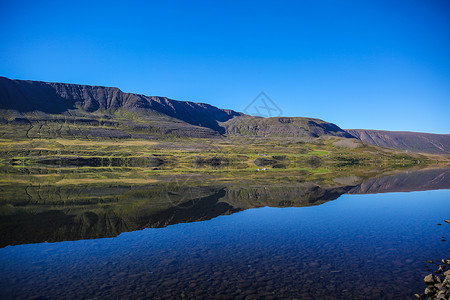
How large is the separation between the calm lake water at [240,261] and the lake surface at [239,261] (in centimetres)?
5

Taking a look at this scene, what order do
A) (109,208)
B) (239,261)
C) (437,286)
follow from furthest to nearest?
(109,208), (239,261), (437,286)

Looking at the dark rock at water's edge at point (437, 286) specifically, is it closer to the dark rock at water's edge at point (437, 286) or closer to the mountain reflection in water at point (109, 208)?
the dark rock at water's edge at point (437, 286)

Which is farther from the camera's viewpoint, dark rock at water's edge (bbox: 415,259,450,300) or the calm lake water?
the calm lake water

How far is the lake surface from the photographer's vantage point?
43.7ft

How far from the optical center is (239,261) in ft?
56.0

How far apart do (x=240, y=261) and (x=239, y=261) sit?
0.06 metres

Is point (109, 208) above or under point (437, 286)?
under

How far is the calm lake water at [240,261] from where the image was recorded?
13.3 metres

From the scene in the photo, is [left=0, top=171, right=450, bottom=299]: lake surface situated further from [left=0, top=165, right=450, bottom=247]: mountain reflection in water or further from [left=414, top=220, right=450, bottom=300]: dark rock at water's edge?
[left=0, top=165, right=450, bottom=247]: mountain reflection in water

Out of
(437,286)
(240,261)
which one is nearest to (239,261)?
(240,261)

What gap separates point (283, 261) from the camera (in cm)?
1698

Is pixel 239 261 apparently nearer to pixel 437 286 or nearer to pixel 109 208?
pixel 437 286

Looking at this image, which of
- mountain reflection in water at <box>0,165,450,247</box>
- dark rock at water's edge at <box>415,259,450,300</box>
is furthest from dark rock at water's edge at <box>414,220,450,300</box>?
mountain reflection in water at <box>0,165,450,247</box>

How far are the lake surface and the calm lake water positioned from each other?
1.9 inches
